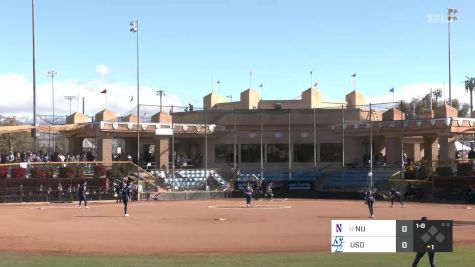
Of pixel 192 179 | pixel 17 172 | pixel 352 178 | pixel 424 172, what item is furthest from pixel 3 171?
pixel 424 172

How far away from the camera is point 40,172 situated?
4825 centimetres

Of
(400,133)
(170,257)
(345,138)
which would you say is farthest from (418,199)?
(170,257)

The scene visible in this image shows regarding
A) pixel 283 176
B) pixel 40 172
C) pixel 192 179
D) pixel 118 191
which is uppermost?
pixel 40 172

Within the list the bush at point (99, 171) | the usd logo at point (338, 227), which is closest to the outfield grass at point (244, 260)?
the usd logo at point (338, 227)

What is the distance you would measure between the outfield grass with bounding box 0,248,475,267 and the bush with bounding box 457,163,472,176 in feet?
100

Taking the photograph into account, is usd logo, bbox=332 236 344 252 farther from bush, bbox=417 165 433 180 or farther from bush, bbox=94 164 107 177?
bush, bbox=94 164 107 177

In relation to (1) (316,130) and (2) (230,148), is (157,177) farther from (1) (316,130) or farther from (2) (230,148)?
(1) (316,130)

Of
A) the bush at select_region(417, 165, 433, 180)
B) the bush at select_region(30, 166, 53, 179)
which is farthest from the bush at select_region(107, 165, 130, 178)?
the bush at select_region(417, 165, 433, 180)

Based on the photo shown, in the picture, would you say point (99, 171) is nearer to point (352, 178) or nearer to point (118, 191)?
point (118, 191)

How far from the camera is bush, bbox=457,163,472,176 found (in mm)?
47406

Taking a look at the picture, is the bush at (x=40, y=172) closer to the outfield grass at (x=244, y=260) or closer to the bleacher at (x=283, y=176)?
the bleacher at (x=283, y=176)

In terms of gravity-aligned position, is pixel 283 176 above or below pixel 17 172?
below
